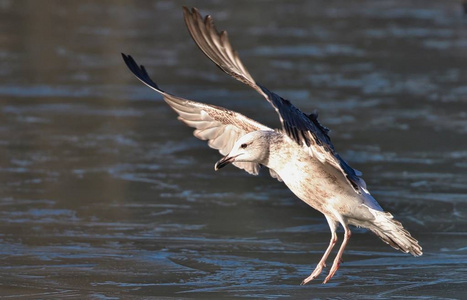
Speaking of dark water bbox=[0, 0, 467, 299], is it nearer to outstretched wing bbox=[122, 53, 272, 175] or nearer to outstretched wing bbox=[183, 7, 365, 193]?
outstretched wing bbox=[122, 53, 272, 175]

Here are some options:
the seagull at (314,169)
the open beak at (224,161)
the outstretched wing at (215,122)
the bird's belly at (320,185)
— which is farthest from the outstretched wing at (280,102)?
the outstretched wing at (215,122)

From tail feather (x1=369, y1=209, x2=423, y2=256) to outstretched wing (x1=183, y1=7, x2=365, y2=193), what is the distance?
0.93 ft

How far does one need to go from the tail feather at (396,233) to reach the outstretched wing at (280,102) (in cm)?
28

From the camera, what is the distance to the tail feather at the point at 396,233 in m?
6.99

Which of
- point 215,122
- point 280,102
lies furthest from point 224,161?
point 215,122

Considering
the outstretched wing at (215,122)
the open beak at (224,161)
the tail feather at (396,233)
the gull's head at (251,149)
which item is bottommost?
the tail feather at (396,233)

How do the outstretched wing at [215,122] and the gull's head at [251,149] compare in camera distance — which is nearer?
the gull's head at [251,149]

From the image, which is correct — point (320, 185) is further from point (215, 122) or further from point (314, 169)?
point (215, 122)

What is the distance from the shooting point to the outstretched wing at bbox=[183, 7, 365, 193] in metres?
6.26

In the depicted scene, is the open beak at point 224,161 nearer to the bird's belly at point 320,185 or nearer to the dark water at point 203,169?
the bird's belly at point 320,185

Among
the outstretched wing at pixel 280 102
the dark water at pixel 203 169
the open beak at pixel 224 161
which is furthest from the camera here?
the dark water at pixel 203 169

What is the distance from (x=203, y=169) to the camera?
1072cm

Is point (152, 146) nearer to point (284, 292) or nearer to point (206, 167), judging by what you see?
point (206, 167)

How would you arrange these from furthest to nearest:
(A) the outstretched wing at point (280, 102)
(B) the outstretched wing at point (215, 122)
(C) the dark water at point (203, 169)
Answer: (B) the outstretched wing at point (215, 122), (C) the dark water at point (203, 169), (A) the outstretched wing at point (280, 102)
